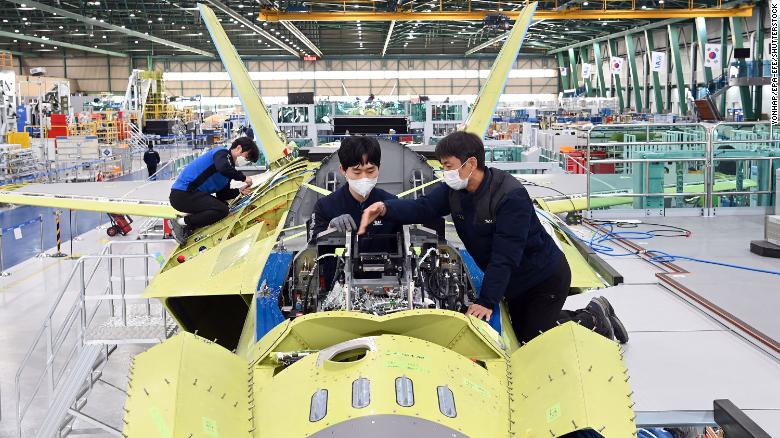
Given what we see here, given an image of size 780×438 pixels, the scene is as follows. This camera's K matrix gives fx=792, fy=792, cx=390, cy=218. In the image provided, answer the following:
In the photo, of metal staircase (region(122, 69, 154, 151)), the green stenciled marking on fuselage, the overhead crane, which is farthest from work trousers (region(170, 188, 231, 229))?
metal staircase (region(122, 69, 154, 151))

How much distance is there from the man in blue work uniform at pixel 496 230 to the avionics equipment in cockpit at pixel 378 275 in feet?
0.79

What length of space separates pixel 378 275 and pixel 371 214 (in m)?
0.38

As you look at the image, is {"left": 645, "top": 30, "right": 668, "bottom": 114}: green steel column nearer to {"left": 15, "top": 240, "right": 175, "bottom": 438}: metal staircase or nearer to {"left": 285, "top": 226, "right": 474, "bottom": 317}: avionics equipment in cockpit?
{"left": 15, "top": 240, "right": 175, "bottom": 438}: metal staircase

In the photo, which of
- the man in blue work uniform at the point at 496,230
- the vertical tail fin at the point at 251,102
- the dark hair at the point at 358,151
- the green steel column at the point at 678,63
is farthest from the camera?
the green steel column at the point at 678,63

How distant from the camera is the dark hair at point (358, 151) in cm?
485

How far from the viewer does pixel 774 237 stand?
11164 millimetres

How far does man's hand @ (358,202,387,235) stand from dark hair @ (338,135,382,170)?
0.29 meters

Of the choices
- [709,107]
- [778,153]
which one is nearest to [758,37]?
[709,107]

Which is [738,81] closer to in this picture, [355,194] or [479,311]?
[355,194]

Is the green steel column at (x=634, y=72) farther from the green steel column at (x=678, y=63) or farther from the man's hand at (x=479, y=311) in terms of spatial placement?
the man's hand at (x=479, y=311)

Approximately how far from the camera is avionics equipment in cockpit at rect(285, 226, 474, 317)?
15.1ft

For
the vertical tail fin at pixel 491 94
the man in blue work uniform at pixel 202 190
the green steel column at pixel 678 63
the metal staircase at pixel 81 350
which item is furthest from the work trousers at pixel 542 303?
the green steel column at pixel 678 63

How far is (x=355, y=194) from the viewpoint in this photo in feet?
17.0

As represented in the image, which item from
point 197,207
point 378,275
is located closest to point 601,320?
point 378,275
